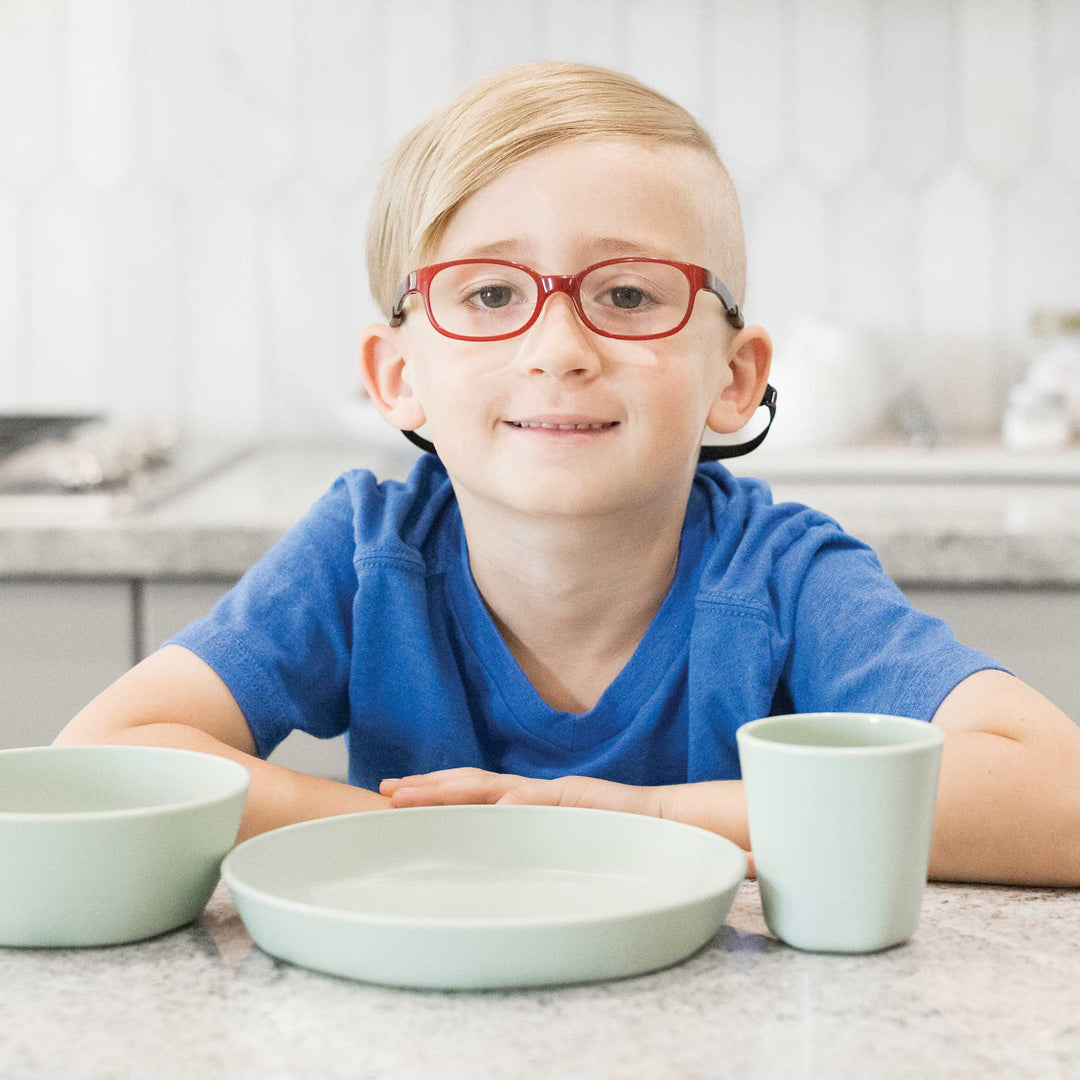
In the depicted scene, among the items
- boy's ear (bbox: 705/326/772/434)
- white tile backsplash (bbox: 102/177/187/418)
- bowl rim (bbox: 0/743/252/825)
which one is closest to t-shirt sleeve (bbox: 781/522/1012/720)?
boy's ear (bbox: 705/326/772/434)

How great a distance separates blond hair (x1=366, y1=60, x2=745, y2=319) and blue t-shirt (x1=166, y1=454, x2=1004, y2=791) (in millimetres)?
200

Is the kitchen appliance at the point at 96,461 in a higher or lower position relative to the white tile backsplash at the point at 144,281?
lower

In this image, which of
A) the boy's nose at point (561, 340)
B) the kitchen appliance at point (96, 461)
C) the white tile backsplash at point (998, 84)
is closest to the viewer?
the boy's nose at point (561, 340)

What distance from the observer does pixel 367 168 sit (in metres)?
2.30

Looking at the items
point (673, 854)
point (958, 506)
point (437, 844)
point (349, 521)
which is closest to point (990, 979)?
point (673, 854)

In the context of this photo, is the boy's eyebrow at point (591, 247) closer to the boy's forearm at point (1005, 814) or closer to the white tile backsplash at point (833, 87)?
the boy's forearm at point (1005, 814)

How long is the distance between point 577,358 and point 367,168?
5.00 ft

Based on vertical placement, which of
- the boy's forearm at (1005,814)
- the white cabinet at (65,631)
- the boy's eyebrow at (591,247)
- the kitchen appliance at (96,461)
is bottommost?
the white cabinet at (65,631)

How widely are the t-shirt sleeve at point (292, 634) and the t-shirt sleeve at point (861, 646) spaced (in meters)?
0.34

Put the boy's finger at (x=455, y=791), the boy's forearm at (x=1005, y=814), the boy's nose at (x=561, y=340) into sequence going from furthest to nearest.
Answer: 1. the boy's nose at (x=561, y=340)
2. the boy's finger at (x=455, y=791)
3. the boy's forearm at (x=1005, y=814)

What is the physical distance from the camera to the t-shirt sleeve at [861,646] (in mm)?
849

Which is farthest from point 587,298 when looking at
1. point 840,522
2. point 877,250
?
point 877,250

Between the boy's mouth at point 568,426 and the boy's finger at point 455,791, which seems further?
the boy's mouth at point 568,426

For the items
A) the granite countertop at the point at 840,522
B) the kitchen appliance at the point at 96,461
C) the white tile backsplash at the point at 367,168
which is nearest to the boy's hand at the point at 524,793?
the granite countertop at the point at 840,522
